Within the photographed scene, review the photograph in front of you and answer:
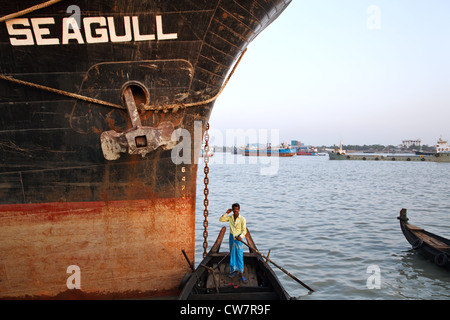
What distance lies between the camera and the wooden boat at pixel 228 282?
5316mm

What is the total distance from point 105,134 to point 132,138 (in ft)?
1.56

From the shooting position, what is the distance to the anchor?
479 centimetres

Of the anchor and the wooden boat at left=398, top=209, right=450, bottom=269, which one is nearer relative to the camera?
the anchor

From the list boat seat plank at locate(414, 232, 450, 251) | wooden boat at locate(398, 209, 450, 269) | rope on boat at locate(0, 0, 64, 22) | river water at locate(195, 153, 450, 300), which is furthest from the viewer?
boat seat plank at locate(414, 232, 450, 251)

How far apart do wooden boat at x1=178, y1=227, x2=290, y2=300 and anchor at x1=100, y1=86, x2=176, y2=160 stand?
7.38 ft

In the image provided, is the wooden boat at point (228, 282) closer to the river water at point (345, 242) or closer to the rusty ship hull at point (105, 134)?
the rusty ship hull at point (105, 134)

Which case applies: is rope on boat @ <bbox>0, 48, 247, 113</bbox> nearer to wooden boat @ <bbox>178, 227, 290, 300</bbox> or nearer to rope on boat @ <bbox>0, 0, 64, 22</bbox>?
rope on boat @ <bbox>0, 0, 64, 22</bbox>

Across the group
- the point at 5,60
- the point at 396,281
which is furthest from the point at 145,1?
the point at 396,281

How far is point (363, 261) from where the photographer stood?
9734 mm

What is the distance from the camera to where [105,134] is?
4.93m

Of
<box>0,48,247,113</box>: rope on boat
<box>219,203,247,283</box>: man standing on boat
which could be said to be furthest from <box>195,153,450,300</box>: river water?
<box>0,48,247,113</box>: rope on boat

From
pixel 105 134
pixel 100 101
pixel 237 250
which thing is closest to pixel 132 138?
pixel 105 134

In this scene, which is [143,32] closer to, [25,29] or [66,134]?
[25,29]

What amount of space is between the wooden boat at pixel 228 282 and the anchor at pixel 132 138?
2250mm
